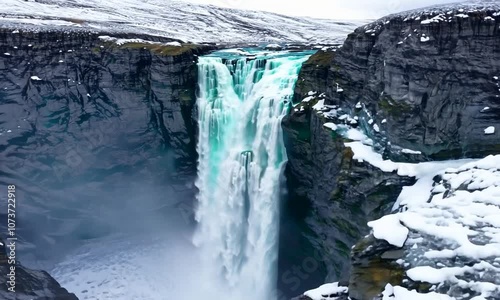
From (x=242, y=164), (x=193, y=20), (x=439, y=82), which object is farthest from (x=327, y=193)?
(x=193, y=20)

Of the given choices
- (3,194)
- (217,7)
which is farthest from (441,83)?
(217,7)

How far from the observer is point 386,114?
20.8 m

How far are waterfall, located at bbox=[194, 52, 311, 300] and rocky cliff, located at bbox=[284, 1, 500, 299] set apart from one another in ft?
7.73

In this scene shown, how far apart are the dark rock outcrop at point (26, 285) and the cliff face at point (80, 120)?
572 centimetres

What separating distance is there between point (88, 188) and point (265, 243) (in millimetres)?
16508

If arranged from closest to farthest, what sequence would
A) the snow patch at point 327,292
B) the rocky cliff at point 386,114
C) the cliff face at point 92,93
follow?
the snow patch at point 327,292, the rocky cliff at point 386,114, the cliff face at point 92,93

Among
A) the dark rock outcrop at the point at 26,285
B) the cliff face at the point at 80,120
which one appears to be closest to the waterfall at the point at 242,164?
the cliff face at the point at 80,120

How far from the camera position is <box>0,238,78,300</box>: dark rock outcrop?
79.5 ft

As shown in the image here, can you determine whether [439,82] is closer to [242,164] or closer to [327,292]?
[327,292]

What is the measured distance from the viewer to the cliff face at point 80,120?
3366 centimetres

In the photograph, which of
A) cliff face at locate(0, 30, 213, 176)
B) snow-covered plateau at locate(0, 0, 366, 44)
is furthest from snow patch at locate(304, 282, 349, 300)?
snow-covered plateau at locate(0, 0, 366, 44)

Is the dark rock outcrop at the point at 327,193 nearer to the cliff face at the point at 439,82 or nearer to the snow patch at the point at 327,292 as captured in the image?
the cliff face at the point at 439,82

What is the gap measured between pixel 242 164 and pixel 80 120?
15.0m

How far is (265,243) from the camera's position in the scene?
28453mm
